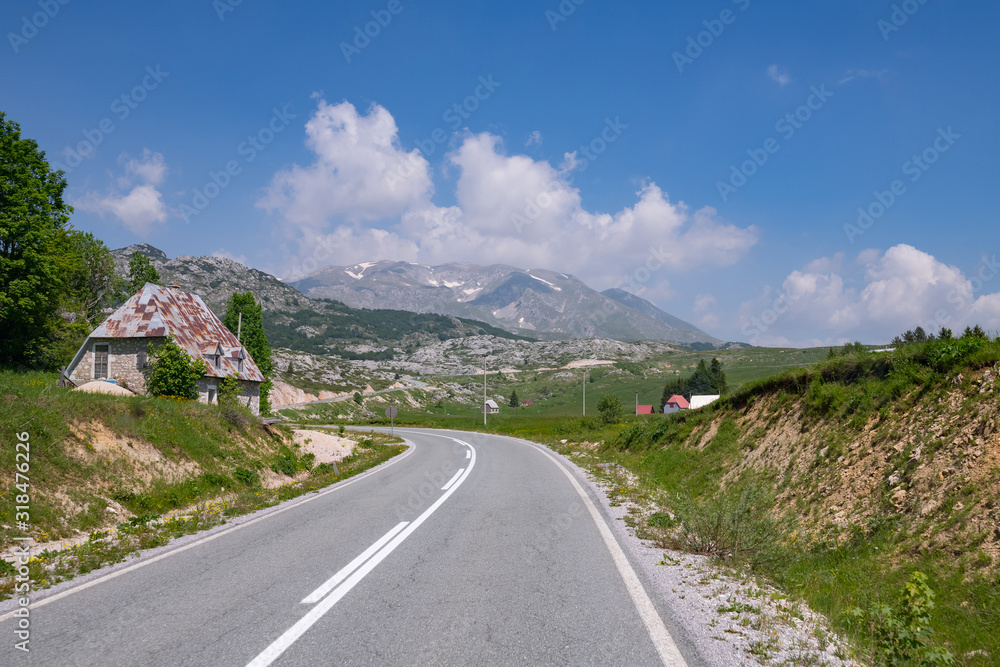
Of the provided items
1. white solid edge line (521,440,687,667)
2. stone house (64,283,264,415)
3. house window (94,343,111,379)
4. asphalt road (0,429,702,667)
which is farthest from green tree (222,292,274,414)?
white solid edge line (521,440,687,667)

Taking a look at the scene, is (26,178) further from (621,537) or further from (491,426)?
(491,426)

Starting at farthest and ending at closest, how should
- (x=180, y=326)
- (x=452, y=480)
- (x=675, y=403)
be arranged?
(x=675, y=403)
(x=180, y=326)
(x=452, y=480)

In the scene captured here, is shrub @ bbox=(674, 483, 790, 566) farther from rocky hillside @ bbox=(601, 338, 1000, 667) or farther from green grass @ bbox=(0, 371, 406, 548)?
green grass @ bbox=(0, 371, 406, 548)

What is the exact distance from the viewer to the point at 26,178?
34.2 metres

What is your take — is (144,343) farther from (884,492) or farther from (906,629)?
(906,629)

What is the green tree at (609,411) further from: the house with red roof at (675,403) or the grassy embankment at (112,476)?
the house with red roof at (675,403)

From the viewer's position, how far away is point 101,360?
110ft

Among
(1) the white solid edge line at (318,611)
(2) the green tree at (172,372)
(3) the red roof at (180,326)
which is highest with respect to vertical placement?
(3) the red roof at (180,326)

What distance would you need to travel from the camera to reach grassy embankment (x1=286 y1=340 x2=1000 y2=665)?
5.88m

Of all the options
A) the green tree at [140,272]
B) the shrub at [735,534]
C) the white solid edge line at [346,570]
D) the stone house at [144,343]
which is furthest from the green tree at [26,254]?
the shrub at [735,534]

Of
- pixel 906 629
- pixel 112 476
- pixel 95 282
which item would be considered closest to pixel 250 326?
pixel 95 282

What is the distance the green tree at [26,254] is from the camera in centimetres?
3219

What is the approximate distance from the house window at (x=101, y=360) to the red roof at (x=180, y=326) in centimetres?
81

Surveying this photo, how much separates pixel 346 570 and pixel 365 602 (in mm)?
1303
